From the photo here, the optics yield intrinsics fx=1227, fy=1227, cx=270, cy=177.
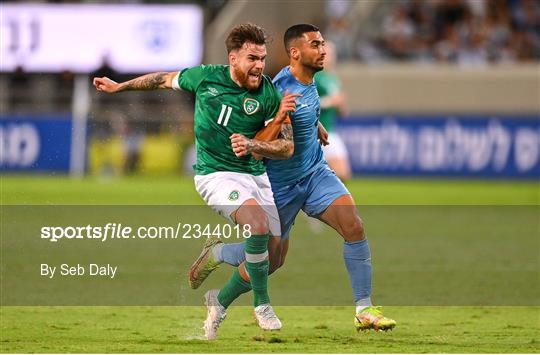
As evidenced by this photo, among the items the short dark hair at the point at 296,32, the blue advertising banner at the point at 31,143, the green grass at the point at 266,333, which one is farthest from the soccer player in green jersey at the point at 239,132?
the blue advertising banner at the point at 31,143

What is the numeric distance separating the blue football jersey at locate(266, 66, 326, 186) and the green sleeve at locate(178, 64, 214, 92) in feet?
2.06

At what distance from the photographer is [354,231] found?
8.94m

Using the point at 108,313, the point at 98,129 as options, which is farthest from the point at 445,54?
the point at 108,313

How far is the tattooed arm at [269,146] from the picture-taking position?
8.13m

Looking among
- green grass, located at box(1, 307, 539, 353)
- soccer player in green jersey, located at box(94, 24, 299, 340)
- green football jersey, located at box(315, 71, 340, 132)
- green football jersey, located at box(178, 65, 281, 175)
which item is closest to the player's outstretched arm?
soccer player in green jersey, located at box(94, 24, 299, 340)

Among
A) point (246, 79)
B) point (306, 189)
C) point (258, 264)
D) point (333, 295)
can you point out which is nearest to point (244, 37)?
point (246, 79)

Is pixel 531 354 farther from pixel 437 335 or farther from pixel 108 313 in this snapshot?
pixel 108 313

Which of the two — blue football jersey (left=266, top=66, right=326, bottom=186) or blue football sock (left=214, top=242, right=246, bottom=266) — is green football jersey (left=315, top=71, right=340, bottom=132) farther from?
blue football sock (left=214, top=242, right=246, bottom=266)

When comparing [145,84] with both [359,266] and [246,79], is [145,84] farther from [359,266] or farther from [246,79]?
[359,266]

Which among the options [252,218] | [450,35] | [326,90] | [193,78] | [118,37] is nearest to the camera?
[252,218]

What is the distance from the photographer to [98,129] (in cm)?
2912

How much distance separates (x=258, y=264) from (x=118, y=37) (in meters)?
25.2

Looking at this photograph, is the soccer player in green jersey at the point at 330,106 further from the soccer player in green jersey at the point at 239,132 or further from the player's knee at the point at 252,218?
the player's knee at the point at 252,218

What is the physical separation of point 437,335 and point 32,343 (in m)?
2.94
